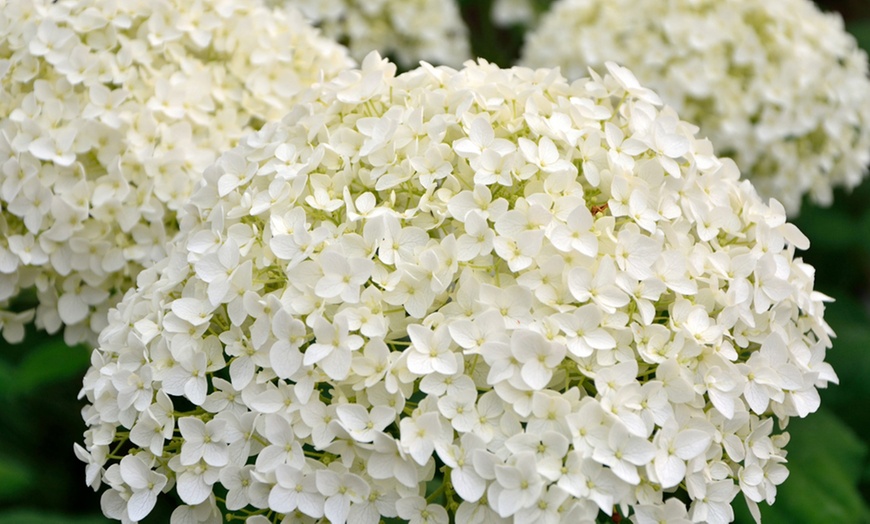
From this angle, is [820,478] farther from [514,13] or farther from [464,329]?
[514,13]

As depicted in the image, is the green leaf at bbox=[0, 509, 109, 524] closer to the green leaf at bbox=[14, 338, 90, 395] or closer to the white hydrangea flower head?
the green leaf at bbox=[14, 338, 90, 395]

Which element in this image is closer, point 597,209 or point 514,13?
point 597,209

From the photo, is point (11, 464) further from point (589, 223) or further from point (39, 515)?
point (589, 223)

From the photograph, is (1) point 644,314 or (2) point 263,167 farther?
(2) point 263,167

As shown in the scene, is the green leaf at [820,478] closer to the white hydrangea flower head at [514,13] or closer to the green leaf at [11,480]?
the green leaf at [11,480]

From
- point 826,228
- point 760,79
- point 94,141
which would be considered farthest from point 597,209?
point 826,228

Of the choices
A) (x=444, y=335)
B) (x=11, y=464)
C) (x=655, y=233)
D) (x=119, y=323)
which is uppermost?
(x=655, y=233)

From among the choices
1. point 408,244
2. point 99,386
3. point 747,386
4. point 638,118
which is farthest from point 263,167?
point 747,386
